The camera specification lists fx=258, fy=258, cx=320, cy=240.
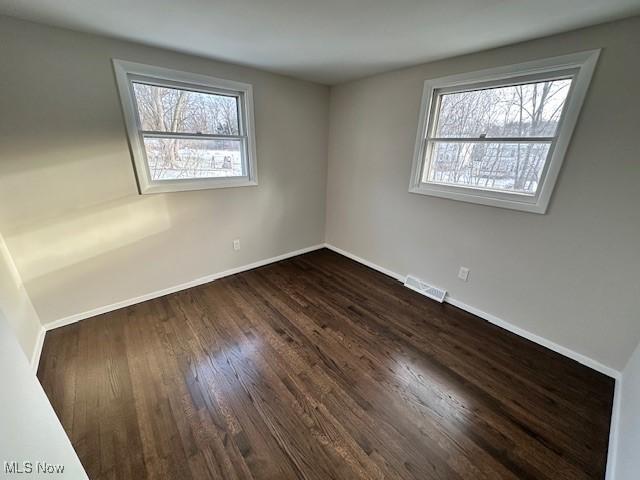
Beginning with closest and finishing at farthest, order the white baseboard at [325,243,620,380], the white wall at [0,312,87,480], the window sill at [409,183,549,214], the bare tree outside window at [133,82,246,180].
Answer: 1. the white wall at [0,312,87,480]
2. the white baseboard at [325,243,620,380]
3. the window sill at [409,183,549,214]
4. the bare tree outside window at [133,82,246,180]

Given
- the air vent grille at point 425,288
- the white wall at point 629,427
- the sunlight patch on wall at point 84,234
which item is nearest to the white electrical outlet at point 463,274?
the air vent grille at point 425,288

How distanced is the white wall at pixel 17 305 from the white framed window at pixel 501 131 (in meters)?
3.22

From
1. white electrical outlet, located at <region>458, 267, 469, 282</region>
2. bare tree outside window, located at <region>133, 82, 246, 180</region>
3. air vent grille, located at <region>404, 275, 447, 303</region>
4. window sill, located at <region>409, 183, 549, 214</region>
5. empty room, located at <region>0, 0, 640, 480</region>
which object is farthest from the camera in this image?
air vent grille, located at <region>404, 275, 447, 303</region>

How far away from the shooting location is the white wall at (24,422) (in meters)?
0.64

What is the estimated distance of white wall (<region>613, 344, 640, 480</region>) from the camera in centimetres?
A: 105

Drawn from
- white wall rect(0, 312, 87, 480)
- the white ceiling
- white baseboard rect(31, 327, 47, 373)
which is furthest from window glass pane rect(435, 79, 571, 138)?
white baseboard rect(31, 327, 47, 373)

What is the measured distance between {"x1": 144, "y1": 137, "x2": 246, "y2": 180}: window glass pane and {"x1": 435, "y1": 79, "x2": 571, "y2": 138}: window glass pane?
2091mm

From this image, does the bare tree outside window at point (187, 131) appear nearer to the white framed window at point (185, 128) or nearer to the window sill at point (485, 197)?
the white framed window at point (185, 128)

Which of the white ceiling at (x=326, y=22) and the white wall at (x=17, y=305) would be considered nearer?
the white ceiling at (x=326, y=22)

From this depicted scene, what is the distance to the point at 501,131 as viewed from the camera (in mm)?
2082

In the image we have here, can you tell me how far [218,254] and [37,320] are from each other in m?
1.45

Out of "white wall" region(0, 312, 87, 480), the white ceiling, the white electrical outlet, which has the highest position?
the white ceiling

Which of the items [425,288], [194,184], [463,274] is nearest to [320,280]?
[425,288]

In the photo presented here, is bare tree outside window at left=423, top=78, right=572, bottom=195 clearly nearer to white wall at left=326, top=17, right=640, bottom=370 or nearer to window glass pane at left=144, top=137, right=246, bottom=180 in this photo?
white wall at left=326, top=17, right=640, bottom=370
